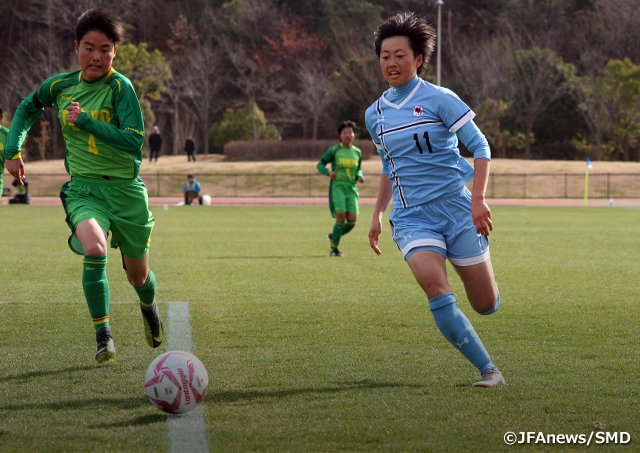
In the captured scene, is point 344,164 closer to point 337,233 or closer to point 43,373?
point 337,233

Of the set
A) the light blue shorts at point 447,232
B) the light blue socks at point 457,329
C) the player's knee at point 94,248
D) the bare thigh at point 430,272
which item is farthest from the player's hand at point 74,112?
the light blue socks at point 457,329

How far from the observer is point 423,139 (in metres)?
5.09

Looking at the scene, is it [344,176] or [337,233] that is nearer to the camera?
[337,233]

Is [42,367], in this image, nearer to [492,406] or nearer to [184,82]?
[492,406]

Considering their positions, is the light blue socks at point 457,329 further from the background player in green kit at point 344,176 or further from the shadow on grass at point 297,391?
the background player in green kit at point 344,176

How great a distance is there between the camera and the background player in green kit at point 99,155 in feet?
17.8

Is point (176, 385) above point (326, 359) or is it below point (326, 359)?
above

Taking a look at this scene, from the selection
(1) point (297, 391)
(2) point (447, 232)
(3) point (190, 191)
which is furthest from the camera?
(3) point (190, 191)

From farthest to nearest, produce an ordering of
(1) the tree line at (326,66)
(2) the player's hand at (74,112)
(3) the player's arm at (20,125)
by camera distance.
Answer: (1) the tree line at (326,66) < (3) the player's arm at (20,125) < (2) the player's hand at (74,112)

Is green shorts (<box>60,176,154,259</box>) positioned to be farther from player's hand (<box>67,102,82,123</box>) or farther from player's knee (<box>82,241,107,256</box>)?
player's hand (<box>67,102,82,123</box>)

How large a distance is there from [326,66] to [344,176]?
1746 inches

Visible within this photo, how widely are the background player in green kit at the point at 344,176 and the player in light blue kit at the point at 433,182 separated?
8.90 meters
